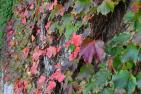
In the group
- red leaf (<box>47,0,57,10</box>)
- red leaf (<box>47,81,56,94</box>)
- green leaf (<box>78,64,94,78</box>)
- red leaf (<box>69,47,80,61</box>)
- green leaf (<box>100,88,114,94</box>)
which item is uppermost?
red leaf (<box>47,0,57,10</box>)

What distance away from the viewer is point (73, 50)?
2.40 meters

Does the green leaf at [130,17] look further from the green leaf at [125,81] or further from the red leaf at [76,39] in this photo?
the red leaf at [76,39]

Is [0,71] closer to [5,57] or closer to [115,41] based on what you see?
[5,57]

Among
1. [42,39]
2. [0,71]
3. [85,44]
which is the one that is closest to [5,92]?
[0,71]

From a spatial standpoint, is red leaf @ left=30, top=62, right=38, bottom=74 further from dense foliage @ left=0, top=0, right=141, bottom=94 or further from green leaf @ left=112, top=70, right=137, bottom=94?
green leaf @ left=112, top=70, right=137, bottom=94

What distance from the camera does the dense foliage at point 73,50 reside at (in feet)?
5.92

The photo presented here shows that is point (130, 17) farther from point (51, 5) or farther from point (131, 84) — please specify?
point (51, 5)

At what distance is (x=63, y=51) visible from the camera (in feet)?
9.16

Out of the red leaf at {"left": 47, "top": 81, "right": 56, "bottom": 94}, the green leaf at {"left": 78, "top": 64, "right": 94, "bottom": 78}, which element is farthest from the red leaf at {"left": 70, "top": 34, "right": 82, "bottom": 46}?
the red leaf at {"left": 47, "top": 81, "right": 56, "bottom": 94}

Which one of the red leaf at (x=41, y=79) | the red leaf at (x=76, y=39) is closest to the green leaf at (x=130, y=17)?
the red leaf at (x=76, y=39)

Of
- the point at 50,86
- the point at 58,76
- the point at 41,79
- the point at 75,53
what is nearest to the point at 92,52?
the point at 75,53

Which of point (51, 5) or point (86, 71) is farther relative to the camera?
point (51, 5)

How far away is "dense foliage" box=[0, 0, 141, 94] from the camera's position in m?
1.80

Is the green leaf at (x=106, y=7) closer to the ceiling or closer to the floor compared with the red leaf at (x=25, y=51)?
closer to the ceiling
